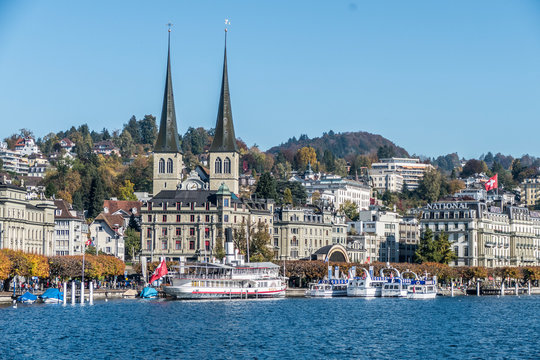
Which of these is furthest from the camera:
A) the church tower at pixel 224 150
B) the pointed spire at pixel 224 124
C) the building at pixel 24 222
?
the pointed spire at pixel 224 124

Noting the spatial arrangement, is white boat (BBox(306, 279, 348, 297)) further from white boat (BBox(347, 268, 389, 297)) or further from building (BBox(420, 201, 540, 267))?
building (BBox(420, 201, 540, 267))

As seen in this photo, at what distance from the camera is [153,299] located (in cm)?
11788

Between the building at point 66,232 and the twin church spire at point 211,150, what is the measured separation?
16.5 m

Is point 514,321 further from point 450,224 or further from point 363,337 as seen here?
point 450,224

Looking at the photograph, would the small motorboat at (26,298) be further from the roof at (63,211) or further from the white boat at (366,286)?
the roof at (63,211)

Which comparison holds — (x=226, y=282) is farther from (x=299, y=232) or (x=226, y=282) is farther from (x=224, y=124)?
(x=224, y=124)

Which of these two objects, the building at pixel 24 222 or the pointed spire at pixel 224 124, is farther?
the pointed spire at pixel 224 124

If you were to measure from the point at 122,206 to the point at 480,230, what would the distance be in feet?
197

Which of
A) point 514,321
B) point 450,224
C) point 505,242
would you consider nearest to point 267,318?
point 514,321

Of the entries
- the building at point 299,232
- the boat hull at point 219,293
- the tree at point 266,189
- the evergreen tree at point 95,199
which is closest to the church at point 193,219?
the building at point 299,232

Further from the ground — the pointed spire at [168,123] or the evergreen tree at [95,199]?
the pointed spire at [168,123]

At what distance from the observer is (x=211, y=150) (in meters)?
172

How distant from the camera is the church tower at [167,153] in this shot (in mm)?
Answer: 173225

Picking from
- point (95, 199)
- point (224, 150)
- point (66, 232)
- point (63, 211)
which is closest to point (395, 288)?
point (224, 150)
